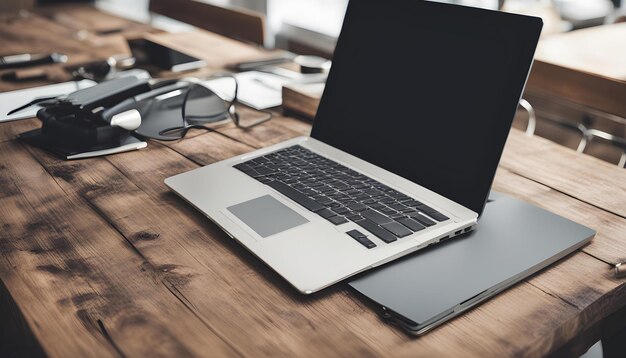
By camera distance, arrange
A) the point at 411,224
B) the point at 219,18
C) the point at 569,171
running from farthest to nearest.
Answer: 1. the point at 219,18
2. the point at 569,171
3. the point at 411,224

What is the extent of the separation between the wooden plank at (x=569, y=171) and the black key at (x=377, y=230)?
35 cm

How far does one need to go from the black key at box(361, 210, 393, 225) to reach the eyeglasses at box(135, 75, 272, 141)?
0.48 meters

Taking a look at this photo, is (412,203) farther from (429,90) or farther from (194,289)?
(194,289)

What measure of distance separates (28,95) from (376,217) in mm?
932

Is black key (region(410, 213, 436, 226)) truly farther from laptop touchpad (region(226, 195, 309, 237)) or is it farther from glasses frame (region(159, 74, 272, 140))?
glasses frame (region(159, 74, 272, 140))

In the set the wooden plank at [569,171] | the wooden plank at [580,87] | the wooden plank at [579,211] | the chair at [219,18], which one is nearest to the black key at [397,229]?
the wooden plank at [579,211]

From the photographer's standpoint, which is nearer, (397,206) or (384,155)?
(397,206)

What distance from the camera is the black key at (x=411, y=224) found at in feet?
2.27

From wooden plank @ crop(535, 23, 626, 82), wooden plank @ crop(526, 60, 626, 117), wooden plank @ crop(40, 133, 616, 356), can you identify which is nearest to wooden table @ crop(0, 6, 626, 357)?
wooden plank @ crop(40, 133, 616, 356)

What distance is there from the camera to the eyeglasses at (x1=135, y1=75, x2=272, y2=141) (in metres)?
1.11

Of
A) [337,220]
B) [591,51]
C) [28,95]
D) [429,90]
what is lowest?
[28,95]

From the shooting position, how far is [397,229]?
682 millimetres

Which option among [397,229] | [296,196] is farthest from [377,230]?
[296,196]

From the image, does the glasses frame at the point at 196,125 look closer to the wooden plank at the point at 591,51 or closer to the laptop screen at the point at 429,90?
the laptop screen at the point at 429,90
